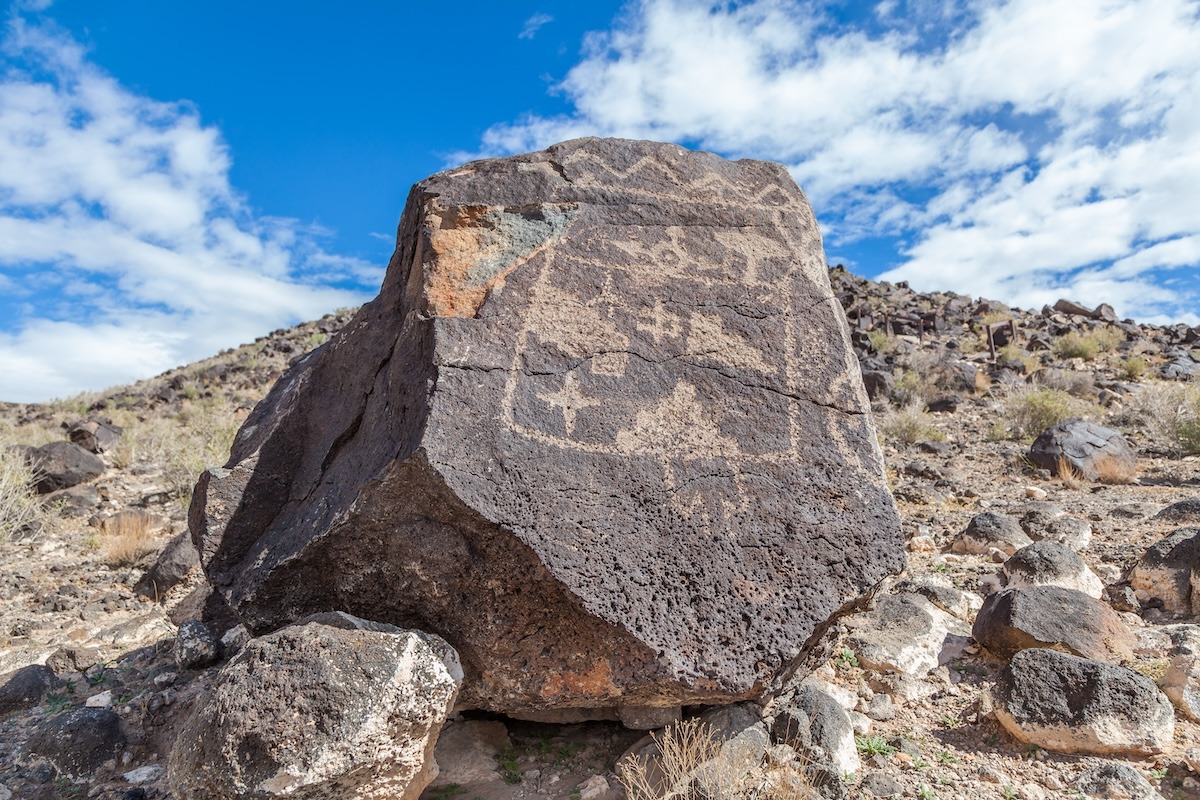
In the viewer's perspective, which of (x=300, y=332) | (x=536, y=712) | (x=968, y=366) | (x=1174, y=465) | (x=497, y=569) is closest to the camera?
(x=497, y=569)

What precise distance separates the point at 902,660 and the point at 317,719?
245cm

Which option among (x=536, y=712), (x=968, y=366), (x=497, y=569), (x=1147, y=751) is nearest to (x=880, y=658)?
(x=1147, y=751)

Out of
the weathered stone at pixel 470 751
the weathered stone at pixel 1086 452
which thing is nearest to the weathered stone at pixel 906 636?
the weathered stone at pixel 470 751

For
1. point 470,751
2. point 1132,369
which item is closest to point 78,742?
point 470,751

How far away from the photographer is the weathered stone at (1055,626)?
3.37 metres

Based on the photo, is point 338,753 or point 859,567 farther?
point 859,567

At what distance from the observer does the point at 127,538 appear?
6.24m

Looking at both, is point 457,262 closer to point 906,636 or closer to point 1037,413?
point 906,636

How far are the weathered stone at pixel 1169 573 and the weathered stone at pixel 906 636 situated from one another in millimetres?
997

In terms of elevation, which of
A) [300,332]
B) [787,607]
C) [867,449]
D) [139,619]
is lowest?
[139,619]

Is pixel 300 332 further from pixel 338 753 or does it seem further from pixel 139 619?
pixel 338 753

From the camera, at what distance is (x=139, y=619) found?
16.1 feet

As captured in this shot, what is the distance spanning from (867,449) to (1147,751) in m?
1.34

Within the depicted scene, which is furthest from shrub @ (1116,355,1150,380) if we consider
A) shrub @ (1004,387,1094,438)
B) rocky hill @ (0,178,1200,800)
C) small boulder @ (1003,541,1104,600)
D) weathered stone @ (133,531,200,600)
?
weathered stone @ (133,531,200,600)
